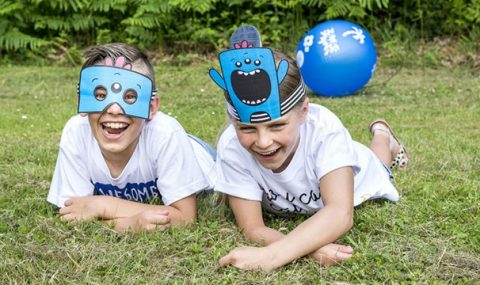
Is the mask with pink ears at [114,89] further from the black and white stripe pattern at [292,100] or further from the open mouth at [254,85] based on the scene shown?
the black and white stripe pattern at [292,100]

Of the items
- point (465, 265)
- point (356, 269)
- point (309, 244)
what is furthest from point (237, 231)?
point (465, 265)

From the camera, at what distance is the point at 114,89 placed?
3.34 meters

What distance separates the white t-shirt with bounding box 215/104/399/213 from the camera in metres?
3.23

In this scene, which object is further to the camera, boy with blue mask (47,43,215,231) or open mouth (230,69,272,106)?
boy with blue mask (47,43,215,231)

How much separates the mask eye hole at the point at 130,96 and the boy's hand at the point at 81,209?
1.65ft

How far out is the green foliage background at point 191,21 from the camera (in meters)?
10.3

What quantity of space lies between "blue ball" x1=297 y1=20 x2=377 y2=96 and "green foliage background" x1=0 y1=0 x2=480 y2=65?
2.43 meters

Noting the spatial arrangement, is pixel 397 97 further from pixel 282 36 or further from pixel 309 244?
pixel 309 244

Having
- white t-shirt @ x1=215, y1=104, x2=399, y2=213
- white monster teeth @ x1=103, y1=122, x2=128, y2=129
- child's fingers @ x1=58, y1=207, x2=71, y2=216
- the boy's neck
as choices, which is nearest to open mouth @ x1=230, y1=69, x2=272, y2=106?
white t-shirt @ x1=215, y1=104, x2=399, y2=213

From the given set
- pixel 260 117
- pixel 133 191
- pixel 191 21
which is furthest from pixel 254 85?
pixel 191 21

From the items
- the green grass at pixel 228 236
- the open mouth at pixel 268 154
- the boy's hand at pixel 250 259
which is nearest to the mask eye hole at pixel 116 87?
the green grass at pixel 228 236

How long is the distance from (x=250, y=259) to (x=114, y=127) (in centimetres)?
97

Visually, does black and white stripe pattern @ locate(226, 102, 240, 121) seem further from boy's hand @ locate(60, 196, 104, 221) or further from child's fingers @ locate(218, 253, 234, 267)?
boy's hand @ locate(60, 196, 104, 221)

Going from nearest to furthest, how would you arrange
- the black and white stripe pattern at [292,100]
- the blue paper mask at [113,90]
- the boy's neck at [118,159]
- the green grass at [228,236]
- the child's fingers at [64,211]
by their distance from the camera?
the green grass at [228,236] < the black and white stripe pattern at [292,100] < the blue paper mask at [113,90] < the child's fingers at [64,211] < the boy's neck at [118,159]
